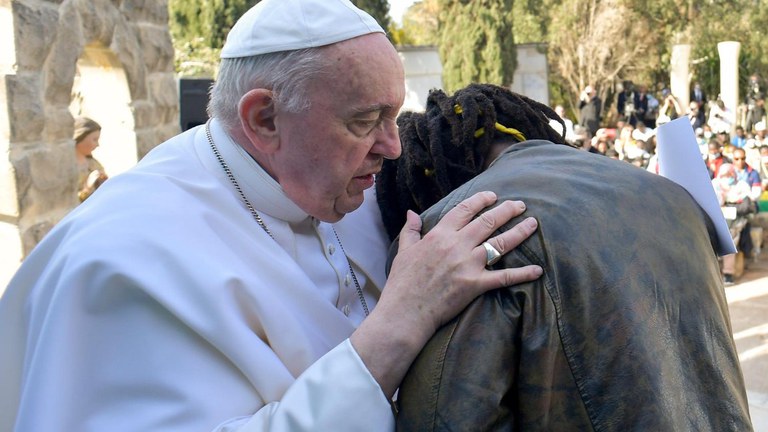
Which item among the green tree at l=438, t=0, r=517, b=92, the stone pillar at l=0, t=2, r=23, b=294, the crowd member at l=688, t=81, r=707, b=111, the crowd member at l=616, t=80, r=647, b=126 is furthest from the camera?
the crowd member at l=688, t=81, r=707, b=111

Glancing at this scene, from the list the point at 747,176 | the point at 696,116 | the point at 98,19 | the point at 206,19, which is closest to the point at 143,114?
the point at 98,19

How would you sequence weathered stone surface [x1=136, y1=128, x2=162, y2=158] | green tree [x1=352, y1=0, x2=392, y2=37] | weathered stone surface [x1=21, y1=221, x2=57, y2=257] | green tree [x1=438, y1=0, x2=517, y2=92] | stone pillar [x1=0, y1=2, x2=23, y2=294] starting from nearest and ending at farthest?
1. stone pillar [x1=0, y1=2, x2=23, y2=294]
2. weathered stone surface [x1=21, y1=221, x2=57, y2=257]
3. weathered stone surface [x1=136, y1=128, x2=162, y2=158]
4. green tree [x1=438, y1=0, x2=517, y2=92]
5. green tree [x1=352, y1=0, x2=392, y2=37]

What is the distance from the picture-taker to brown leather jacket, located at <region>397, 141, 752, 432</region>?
1.37 m

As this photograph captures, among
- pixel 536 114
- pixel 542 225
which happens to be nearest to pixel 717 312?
pixel 542 225

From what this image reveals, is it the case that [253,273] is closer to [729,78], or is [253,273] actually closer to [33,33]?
[33,33]

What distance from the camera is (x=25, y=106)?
4.12m

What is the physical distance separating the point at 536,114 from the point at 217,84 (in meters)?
0.73

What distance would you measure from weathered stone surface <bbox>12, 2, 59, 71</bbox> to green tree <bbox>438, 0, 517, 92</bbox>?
15.8 m

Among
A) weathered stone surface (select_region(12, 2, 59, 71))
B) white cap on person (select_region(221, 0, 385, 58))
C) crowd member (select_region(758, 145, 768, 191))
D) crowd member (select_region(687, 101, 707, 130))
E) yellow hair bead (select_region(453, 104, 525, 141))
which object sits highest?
weathered stone surface (select_region(12, 2, 59, 71))

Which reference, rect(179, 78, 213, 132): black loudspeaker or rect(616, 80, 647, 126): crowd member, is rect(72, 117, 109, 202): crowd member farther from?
rect(616, 80, 647, 126): crowd member

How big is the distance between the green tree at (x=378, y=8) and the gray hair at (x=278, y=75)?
18.3 metres

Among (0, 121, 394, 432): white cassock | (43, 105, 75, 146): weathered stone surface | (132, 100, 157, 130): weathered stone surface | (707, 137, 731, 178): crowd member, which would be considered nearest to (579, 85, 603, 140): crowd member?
(707, 137, 731, 178): crowd member

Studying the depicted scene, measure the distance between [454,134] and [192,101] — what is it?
19.8 ft

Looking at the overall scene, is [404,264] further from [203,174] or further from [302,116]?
[203,174]
